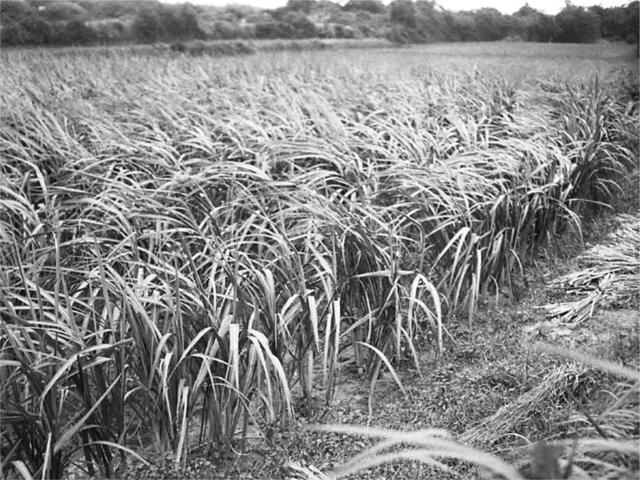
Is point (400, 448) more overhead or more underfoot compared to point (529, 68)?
more underfoot

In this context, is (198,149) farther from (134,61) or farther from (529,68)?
(529,68)

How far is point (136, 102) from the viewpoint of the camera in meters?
4.31

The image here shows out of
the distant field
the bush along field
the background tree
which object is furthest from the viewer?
the background tree

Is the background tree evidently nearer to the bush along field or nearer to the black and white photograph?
the black and white photograph

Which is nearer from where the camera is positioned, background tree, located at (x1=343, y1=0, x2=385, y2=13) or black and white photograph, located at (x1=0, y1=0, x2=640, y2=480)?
black and white photograph, located at (x1=0, y1=0, x2=640, y2=480)

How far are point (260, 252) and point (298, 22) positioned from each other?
3737mm

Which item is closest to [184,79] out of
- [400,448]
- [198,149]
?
[198,149]

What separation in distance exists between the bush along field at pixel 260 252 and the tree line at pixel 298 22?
0.21 m

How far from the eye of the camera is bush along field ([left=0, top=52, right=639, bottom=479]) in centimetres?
169

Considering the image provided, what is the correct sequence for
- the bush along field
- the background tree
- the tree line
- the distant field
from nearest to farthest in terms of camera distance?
the bush along field < the tree line < the distant field < the background tree

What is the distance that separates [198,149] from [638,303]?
2.16m

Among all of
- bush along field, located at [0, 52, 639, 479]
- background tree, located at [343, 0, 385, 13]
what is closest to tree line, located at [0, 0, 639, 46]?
background tree, located at [343, 0, 385, 13]

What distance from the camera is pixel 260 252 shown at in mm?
2342

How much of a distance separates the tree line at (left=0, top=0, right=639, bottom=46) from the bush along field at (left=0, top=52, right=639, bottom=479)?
21 cm
